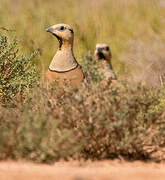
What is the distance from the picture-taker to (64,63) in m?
5.55

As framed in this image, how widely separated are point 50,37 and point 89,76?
5.26m

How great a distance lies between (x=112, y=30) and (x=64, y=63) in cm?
524

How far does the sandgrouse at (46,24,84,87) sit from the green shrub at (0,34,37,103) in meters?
0.27

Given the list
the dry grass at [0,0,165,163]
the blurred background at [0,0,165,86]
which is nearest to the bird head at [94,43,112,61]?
the blurred background at [0,0,165,86]

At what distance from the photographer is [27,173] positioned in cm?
295

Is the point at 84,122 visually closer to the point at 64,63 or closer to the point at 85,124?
the point at 85,124

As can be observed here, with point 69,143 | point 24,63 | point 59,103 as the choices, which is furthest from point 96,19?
point 69,143

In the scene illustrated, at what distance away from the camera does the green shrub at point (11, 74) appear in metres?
5.44

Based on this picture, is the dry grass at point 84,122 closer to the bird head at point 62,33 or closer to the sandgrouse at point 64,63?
the sandgrouse at point 64,63

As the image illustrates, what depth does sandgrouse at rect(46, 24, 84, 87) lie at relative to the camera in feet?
17.5

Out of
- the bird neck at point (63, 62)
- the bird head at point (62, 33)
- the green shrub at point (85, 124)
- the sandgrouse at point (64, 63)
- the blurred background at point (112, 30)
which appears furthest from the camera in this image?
the blurred background at point (112, 30)

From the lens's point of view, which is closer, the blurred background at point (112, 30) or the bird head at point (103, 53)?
the bird head at point (103, 53)

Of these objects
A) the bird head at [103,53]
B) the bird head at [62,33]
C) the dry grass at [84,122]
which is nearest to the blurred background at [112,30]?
the bird head at [103,53]

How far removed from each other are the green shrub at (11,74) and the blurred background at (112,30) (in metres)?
2.04
